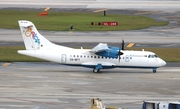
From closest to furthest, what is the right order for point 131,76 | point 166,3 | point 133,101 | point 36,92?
point 133,101 < point 36,92 < point 131,76 < point 166,3

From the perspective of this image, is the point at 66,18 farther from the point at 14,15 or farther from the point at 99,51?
the point at 99,51

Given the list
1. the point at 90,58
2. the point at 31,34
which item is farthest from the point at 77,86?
the point at 31,34

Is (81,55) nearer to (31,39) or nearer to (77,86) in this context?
(31,39)

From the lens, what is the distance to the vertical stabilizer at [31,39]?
6012 centimetres

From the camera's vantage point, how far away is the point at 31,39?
60219 mm

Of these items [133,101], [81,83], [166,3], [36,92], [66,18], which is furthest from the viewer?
[166,3]

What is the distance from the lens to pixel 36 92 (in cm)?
4850

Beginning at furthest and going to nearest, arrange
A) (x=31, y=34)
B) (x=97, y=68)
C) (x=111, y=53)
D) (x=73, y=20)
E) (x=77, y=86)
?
(x=73, y=20)
(x=31, y=34)
(x=97, y=68)
(x=111, y=53)
(x=77, y=86)

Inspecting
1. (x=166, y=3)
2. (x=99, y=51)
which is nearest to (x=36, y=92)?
(x=99, y=51)

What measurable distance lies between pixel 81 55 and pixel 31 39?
516 centimetres

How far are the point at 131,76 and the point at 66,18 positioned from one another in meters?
49.0

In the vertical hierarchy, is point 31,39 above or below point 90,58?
above

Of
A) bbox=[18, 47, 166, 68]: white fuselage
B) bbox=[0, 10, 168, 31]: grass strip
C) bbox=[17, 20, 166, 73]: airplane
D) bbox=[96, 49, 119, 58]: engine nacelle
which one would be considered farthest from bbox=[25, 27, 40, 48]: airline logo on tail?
bbox=[0, 10, 168, 31]: grass strip

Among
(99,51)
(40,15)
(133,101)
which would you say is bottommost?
(133,101)
